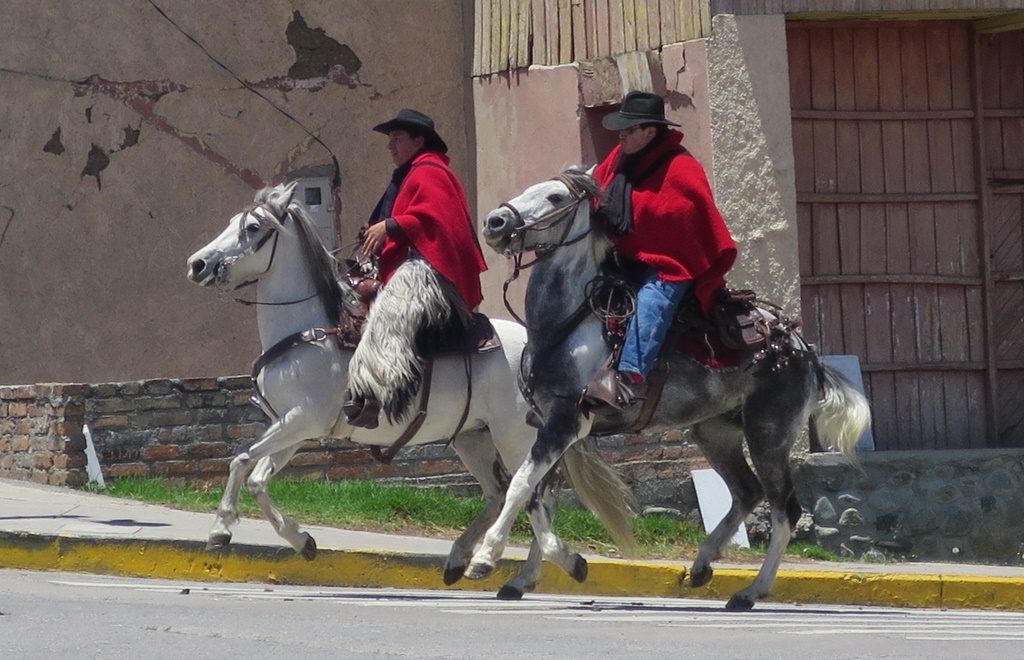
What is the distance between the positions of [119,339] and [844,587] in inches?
277

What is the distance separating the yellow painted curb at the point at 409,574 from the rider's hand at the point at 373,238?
171 centimetres

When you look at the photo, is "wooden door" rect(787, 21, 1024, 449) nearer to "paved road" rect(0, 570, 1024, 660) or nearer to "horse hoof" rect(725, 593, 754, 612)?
"paved road" rect(0, 570, 1024, 660)

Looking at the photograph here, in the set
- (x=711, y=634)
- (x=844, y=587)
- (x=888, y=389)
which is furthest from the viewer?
(x=888, y=389)

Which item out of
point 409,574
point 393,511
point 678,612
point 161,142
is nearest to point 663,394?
point 678,612

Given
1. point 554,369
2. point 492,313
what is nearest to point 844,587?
point 554,369

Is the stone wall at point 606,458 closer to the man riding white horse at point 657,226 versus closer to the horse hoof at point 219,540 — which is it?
the horse hoof at point 219,540

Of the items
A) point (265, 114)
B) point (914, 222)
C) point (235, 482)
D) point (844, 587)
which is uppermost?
point (265, 114)

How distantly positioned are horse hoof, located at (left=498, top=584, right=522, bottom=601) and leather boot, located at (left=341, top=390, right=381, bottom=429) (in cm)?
110

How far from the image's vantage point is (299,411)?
388 inches

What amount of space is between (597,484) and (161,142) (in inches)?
271

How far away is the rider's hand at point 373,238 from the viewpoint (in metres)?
10.2

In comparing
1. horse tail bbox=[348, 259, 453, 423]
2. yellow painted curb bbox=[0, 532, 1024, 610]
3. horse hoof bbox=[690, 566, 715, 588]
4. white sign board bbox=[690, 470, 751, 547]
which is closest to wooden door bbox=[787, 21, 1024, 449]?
white sign board bbox=[690, 470, 751, 547]

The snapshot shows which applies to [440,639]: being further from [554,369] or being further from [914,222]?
[914,222]

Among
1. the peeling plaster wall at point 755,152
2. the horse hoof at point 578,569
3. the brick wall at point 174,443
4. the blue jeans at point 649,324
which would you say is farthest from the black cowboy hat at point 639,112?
the brick wall at point 174,443
